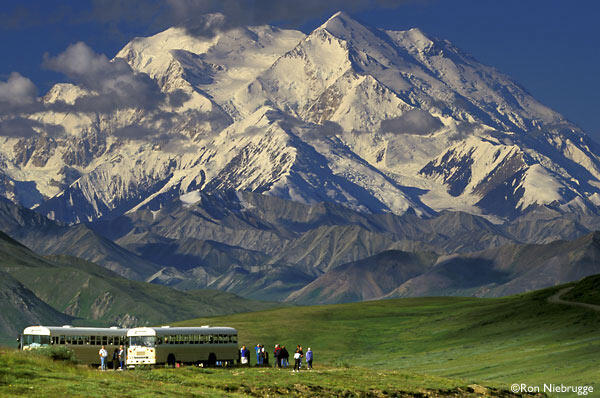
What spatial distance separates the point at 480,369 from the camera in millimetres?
165750

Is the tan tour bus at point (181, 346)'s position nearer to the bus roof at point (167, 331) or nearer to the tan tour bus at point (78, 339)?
the bus roof at point (167, 331)

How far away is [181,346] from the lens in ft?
410

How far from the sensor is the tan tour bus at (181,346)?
121312 millimetres

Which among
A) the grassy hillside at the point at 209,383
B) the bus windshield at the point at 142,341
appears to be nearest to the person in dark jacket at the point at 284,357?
the grassy hillside at the point at 209,383

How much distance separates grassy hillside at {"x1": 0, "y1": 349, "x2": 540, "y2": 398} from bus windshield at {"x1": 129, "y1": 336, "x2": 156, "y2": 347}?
6.98 m

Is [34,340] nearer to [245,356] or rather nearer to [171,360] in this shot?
[171,360]

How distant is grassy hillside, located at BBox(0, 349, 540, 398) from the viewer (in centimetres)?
8506

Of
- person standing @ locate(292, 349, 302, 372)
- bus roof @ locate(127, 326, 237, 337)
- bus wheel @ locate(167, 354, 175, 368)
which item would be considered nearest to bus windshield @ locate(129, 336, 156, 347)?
bus roof @ locate(127, 326, 237, 337)

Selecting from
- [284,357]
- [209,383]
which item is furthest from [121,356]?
[209,383]

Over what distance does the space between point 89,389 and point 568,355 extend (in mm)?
98739

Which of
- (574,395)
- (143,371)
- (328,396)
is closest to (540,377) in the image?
(574,395)

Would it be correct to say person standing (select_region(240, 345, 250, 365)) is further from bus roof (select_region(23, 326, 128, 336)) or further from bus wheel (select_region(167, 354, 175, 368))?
bus roof (select_region(23, 326, 128, 336))

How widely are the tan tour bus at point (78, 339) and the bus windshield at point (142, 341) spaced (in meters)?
3.06

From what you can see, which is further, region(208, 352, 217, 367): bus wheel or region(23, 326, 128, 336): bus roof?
region(208, 352, 217, 367): bus wheel
